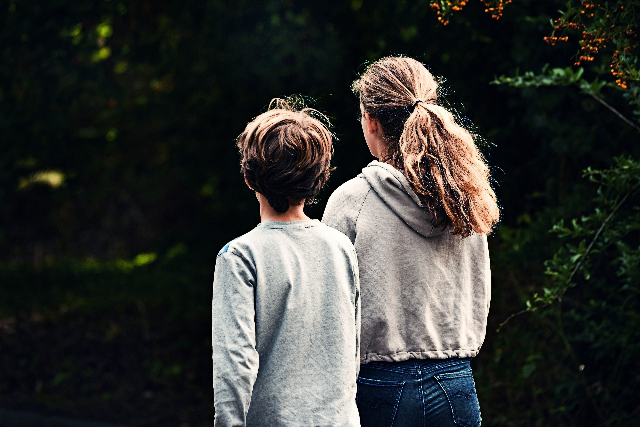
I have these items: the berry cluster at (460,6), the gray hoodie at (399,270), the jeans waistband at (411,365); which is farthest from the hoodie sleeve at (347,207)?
the berry cluster at (460,6)

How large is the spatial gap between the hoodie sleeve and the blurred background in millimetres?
940

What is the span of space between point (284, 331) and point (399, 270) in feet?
1.20

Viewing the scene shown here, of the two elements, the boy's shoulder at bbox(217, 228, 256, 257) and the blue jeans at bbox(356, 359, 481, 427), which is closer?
the boy's shoulder at bbox(217, 228, 256, 257)

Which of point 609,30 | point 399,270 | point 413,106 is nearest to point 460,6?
point 609,30

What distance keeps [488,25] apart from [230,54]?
229 cm

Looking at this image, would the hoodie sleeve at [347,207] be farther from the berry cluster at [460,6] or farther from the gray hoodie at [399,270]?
the berry cluster at [460,6]

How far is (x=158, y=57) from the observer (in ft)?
20.7

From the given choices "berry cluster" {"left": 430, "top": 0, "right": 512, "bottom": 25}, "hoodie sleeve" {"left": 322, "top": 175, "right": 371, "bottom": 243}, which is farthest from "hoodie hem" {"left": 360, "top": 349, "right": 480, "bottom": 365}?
"berry cluster" {"left": 430, "top": 0, "right": 512, "bottom": 25}

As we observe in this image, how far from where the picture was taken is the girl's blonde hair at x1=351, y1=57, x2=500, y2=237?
6.40 feet

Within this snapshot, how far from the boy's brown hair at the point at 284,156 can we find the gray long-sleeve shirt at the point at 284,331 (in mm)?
82

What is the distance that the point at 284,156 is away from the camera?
1845 mm

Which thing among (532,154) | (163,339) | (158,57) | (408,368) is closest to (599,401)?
A: (532,154)

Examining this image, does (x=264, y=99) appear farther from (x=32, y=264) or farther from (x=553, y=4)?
(x=32, y=264)

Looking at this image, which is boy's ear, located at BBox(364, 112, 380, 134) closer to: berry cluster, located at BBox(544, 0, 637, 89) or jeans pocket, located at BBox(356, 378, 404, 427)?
jeans pocket, located at BBox(356, 378, 404, 427)
